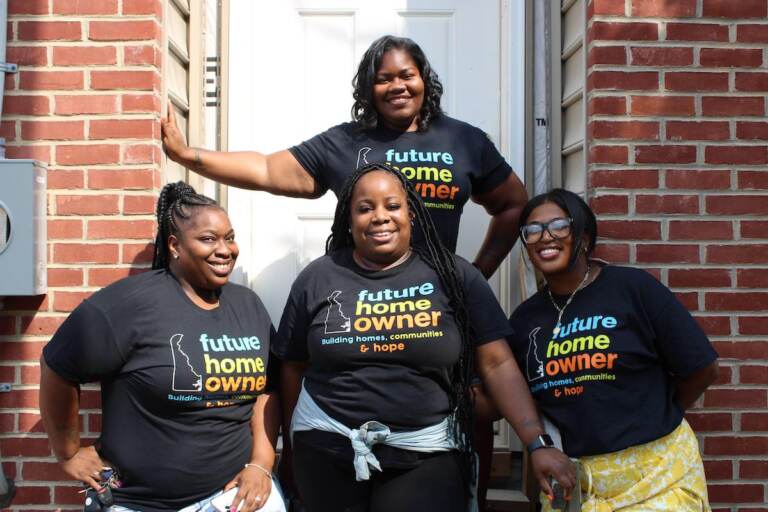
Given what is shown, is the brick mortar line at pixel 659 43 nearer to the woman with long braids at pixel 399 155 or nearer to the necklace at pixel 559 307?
the woman with long braids at pixel 399 155

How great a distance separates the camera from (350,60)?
4.14 metres

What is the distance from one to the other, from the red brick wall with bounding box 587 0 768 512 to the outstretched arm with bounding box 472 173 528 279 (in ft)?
1.01

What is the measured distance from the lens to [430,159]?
10.3ft

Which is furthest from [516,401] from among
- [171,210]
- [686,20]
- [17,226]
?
[17,226]

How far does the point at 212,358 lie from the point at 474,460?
915 mm

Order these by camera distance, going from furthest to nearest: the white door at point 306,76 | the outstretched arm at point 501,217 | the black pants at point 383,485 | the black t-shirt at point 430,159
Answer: the white door at point 306,76 → the outstretched arm at point 501,217 → the black t-shirt at point 430,159 → the black pants at point 383,485

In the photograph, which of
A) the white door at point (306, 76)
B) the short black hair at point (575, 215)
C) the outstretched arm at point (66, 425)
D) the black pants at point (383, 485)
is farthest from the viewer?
the white door at point (306, 76)

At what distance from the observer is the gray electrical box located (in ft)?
10.6

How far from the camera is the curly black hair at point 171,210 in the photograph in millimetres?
3047

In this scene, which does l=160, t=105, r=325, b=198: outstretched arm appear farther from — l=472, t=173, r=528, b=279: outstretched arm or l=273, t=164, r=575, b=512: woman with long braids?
l=472, t=173, r=528, b=279: outstretched arm

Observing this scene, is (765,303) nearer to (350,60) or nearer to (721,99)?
(721,99)

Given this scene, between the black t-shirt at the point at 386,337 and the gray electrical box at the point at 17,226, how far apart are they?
3.60ft

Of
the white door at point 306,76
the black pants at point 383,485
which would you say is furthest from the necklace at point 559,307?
the white door at point 306,76

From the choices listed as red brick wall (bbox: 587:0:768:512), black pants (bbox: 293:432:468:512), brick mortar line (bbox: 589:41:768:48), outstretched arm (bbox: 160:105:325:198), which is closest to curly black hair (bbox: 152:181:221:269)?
outstretched arm (bbox: 160:105:325:198)
